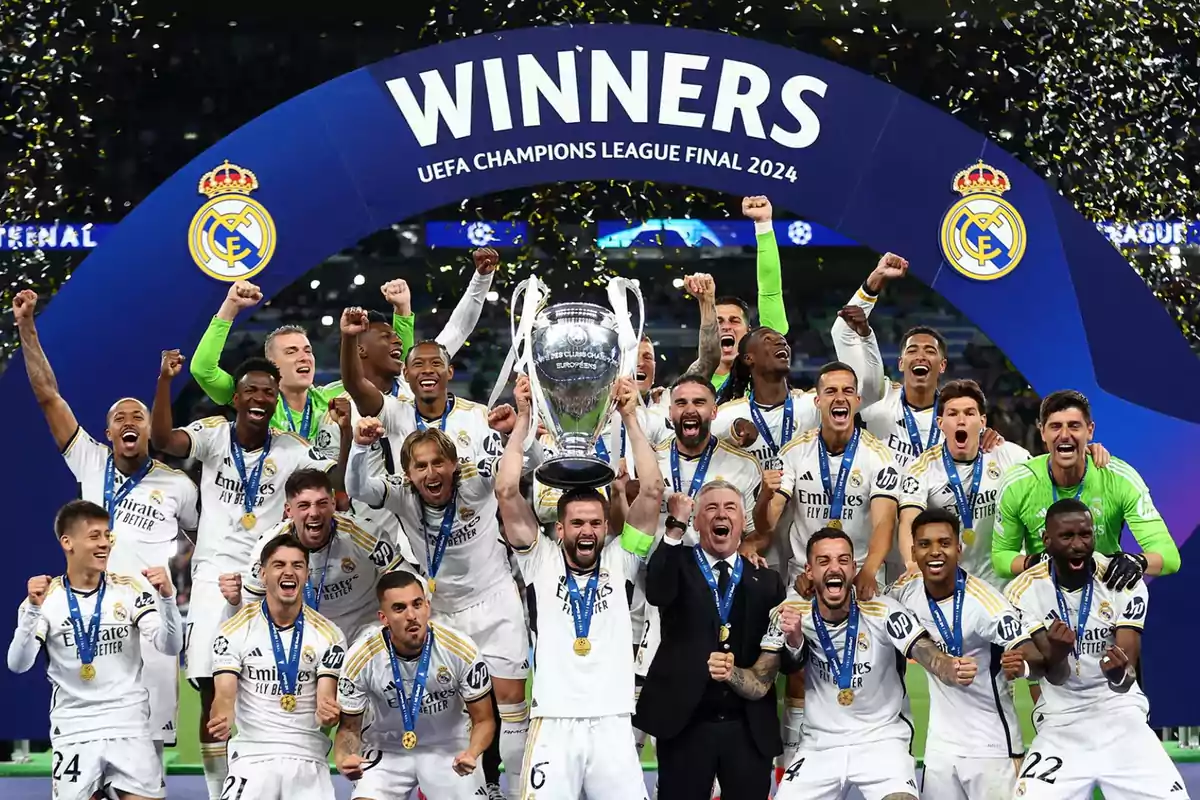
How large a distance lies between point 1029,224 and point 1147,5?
237 inches

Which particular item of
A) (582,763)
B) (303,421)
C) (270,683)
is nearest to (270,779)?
(270,683)

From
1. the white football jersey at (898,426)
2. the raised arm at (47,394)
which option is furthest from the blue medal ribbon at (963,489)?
the raised arm at (47,394)

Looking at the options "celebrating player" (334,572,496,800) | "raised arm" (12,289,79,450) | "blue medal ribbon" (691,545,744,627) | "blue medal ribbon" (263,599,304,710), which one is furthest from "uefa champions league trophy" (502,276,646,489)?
"raised arm" (12,289,79,450)

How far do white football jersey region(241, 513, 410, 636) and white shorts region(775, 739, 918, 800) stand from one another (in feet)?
6.12

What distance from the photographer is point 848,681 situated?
6270 mm

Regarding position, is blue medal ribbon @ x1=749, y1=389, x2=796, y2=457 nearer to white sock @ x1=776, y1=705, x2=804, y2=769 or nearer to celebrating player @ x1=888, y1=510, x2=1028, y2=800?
celebrating player @ x1=888, y1=510, x2=1028, y2=800

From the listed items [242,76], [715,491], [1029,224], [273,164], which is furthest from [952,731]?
[242,76]

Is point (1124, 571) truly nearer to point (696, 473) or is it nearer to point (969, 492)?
point (969, 492)

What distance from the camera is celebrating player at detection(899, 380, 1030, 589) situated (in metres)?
7.02

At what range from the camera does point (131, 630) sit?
21.7ft

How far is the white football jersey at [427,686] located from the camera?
6207 mm

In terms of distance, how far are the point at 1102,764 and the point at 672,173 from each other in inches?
125

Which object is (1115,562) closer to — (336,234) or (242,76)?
(336,234)

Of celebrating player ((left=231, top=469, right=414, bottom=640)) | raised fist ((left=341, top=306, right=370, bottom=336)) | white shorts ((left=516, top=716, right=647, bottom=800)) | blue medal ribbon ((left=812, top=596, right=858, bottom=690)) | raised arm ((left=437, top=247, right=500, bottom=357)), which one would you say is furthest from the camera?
raised arm ((left=437, top=247, right=500, bottom=357))
